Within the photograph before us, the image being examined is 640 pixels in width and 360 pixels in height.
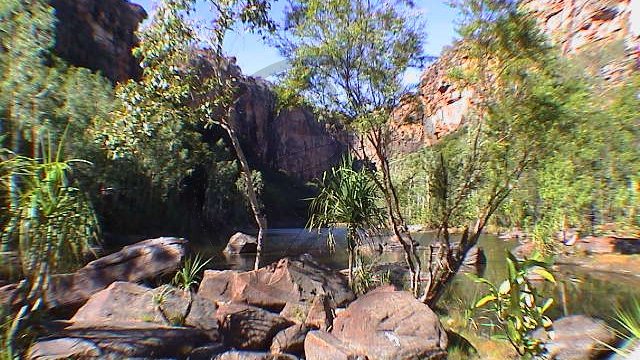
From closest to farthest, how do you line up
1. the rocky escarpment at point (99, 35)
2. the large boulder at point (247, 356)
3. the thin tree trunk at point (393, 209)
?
the large boulder at point (247, 356)
the thin tree trunk at point (393, 209)
the rocky escarpment at point (99, 35)

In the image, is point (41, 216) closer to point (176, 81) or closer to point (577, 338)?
point (176, 81)

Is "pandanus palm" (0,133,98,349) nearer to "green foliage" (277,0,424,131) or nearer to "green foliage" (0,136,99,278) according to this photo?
"green foliage" (0,136,99,278)

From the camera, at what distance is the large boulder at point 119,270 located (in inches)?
300

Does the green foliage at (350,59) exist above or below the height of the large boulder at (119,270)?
above

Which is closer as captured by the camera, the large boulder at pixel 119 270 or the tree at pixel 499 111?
the tree at pixel 499 111

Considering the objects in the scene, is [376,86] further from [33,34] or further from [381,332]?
[33,34]

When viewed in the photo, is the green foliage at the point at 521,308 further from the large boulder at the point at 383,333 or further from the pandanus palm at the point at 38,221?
the pandanus palm at the point at 38,221

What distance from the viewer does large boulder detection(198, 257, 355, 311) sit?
773 cm

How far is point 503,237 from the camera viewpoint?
38625 mm

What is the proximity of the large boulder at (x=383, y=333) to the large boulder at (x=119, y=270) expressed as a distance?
3806 mm

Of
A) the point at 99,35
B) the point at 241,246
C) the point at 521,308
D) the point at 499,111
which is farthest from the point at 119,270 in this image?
the point at 99,35

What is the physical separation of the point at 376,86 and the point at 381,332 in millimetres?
3625

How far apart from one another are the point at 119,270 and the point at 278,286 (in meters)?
2.82

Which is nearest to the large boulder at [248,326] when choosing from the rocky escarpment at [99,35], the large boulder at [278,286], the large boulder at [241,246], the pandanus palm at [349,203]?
the large boulder at [278,286]
